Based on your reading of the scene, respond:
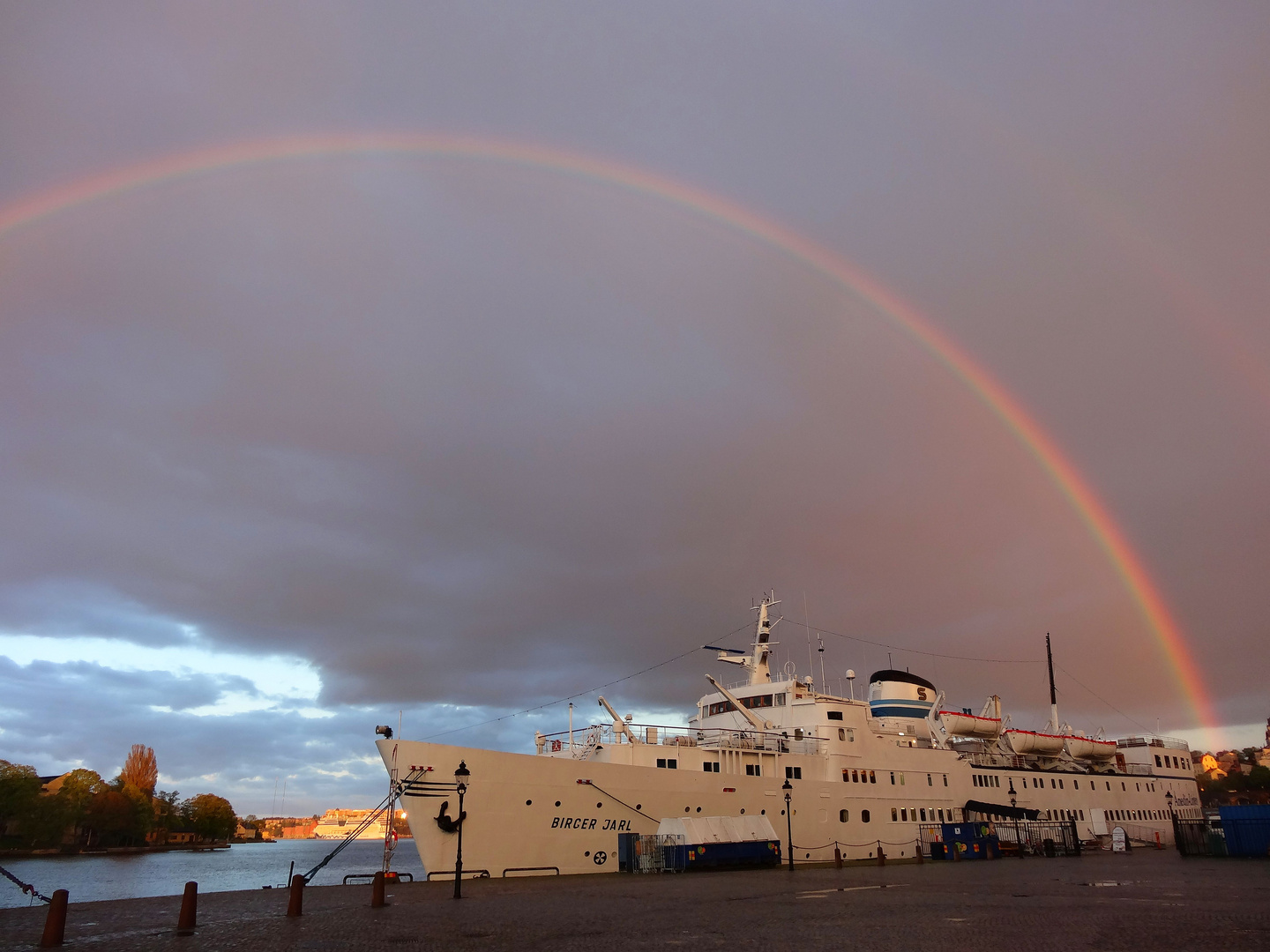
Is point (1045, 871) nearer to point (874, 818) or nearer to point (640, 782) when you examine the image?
point (874, 818)

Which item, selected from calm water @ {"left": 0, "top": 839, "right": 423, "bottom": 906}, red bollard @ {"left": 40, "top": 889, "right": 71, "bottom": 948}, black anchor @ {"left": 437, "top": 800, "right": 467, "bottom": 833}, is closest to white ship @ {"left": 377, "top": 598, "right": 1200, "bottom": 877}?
black anchor @ {"left": 437, "top": 800, "right": 467, "bottom": 833}

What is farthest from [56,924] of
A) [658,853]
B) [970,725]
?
[970,725]

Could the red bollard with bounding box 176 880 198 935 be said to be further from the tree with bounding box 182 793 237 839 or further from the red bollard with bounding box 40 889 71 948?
the tree with bounding box 182 793 237 839

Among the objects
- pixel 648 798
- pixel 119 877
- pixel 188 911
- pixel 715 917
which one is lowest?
pixel 119 877

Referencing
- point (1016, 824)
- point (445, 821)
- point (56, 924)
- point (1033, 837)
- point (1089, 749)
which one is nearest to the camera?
point (56, 924)

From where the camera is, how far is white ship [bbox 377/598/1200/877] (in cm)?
2798

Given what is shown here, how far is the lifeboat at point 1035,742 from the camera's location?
173ft

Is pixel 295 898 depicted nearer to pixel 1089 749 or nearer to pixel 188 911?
pixel 188 911

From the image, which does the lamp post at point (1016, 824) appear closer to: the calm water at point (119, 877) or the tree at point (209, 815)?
the calm water at point (119, 877)

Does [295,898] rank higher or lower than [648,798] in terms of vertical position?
lower

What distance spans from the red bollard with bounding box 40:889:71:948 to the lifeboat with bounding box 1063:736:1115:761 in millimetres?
59864

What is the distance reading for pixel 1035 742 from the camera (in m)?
53.5

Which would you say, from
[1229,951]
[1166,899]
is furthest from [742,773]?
[1229,951]

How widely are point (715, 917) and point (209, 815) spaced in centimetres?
16278
